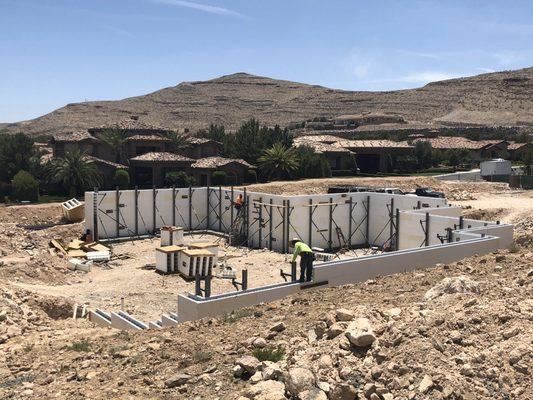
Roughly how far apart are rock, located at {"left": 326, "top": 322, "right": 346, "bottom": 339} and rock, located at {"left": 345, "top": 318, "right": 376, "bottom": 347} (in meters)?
0.19

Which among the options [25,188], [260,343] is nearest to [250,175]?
[25,188]

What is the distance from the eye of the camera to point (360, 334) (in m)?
8.58

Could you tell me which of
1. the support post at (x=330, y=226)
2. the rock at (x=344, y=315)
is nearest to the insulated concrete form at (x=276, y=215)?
the support post at (x=330, y=226)

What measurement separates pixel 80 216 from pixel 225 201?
8445 millimetres

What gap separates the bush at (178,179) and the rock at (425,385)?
3819 centimetres

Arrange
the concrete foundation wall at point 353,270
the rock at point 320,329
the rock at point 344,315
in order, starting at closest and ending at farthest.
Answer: the rock at point 320,329
the rock at point 344,315
the concrete foundation wall at point 353,270

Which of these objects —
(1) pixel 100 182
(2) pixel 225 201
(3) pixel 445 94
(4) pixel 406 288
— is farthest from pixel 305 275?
(3) pixel 445 94

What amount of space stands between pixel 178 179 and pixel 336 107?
126239 mm

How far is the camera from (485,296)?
33.8ft

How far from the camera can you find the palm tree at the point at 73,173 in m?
39.9

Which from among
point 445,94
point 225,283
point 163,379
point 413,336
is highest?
point 445,94

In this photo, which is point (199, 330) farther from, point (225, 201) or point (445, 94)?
point (445, 94)

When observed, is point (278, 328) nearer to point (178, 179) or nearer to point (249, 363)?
point (249, 363)

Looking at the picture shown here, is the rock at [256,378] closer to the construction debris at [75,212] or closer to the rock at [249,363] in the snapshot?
the rock at [249,363]
